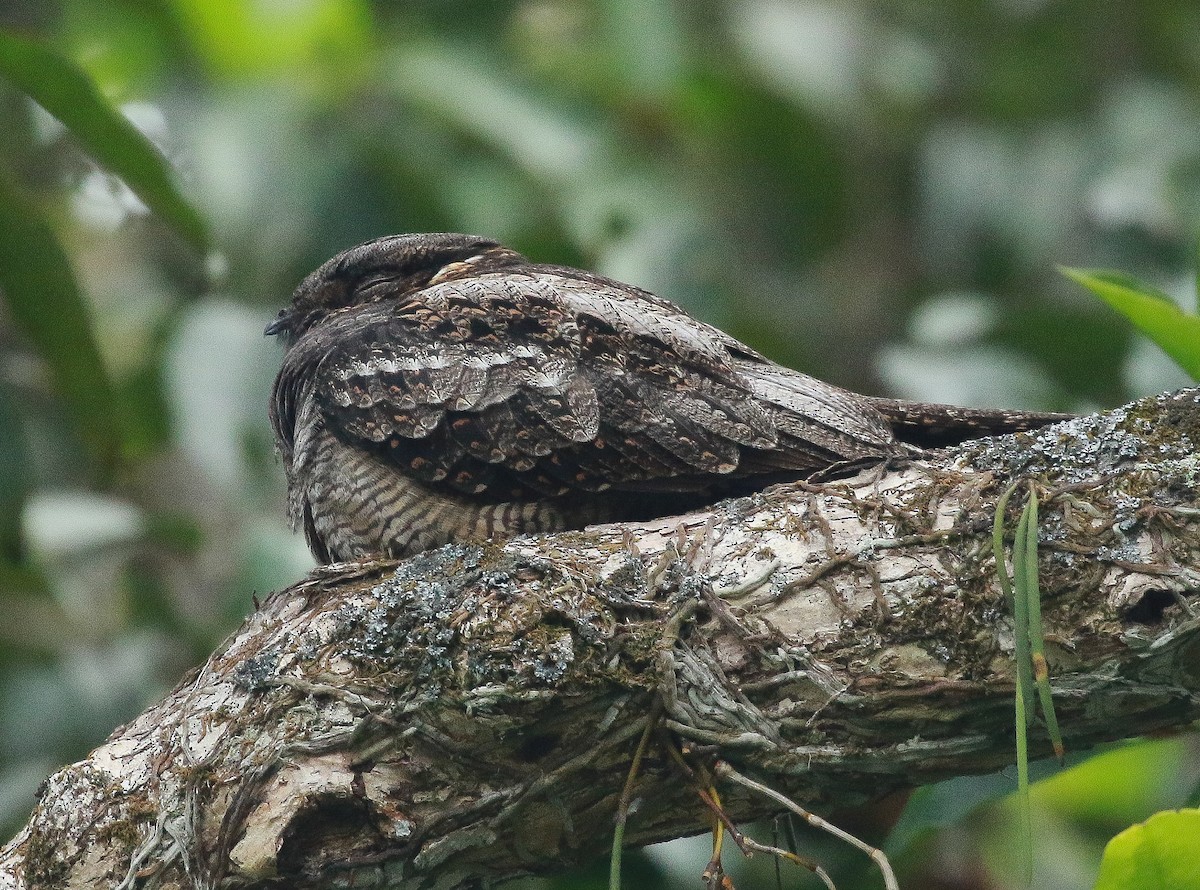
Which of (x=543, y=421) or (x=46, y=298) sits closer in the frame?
(x=543, y=421)

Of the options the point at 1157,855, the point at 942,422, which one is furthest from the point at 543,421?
the point at 1157,855

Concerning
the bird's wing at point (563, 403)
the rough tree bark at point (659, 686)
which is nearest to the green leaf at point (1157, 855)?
the rough tree bark at point (659, 686)

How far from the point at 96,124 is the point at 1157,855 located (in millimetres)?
3054

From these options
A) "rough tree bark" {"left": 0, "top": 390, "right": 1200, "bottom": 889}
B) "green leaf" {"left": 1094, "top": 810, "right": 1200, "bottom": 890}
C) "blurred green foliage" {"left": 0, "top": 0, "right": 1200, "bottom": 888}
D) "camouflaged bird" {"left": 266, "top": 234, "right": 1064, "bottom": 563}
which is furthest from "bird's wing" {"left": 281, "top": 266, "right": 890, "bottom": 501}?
"green leaf" {"left": 1094, "top": 810, "right": 1200, "bottom": 890}

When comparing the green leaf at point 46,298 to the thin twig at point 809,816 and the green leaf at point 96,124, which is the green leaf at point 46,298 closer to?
the green leaf at point 96,124

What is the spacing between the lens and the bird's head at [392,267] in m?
3.60

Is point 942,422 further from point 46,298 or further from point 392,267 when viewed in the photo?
point 46,298

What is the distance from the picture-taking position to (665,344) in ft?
9.98

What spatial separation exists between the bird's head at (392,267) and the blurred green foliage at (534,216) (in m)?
0.43

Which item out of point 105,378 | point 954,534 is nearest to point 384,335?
point 105,378

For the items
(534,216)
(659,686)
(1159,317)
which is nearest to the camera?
(659,686)

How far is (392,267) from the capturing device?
3.61 meters

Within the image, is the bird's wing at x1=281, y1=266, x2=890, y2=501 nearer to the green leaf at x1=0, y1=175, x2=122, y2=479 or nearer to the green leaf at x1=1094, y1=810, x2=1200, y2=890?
the green leaf at x1=0, y1=175, x2=122, y2=479

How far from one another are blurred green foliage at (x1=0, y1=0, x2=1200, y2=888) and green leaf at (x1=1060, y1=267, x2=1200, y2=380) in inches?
37.0
